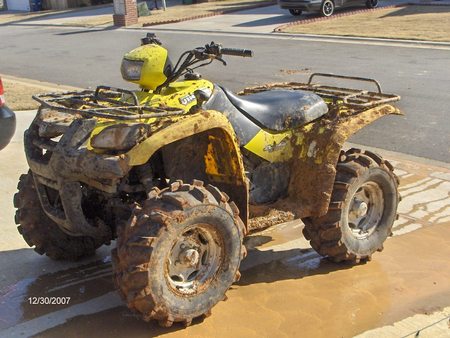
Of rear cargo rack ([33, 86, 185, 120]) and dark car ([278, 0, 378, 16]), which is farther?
dark car ([278, 0, 378, 16])

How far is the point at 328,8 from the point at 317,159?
23.0 metres

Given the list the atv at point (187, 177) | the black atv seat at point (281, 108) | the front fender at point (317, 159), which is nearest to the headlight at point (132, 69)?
the atv at point (187, 177)

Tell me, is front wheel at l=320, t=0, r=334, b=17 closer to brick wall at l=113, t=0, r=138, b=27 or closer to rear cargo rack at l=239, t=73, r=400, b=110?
brick wall at l=113, t=0, r=138, b=27

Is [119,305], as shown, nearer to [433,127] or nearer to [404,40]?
[433,127]

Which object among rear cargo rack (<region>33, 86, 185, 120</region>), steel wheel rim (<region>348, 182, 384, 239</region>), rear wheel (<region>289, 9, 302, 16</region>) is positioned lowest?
rear wheel (<region>289, 9, 302, 16</region>)

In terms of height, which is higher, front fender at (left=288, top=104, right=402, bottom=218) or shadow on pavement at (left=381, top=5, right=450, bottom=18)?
front fender at (left=288, top=104, right=402, bottom=218)

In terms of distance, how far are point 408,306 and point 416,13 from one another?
23.6 meters

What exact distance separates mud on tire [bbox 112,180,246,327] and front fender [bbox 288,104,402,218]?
0.81 m

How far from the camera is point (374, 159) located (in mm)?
5281

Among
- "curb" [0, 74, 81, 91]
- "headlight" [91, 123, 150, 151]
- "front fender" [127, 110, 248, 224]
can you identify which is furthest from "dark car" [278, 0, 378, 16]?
"headlight" [91, 123, 150, 151]

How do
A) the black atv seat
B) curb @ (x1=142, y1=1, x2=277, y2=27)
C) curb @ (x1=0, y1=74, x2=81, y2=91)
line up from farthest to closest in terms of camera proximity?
1. curb @ (x1=142, y1=1, x2=277, y2=27)
2. curb @ (x1=0, y1=74, x2=81, y2=91)
3. the black atv seat

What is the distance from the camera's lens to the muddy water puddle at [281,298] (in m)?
4.27

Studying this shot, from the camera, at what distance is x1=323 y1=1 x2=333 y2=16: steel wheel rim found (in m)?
26.7

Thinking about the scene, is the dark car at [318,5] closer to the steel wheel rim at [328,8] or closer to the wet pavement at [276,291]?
the steel wheel rim at [328,8]
